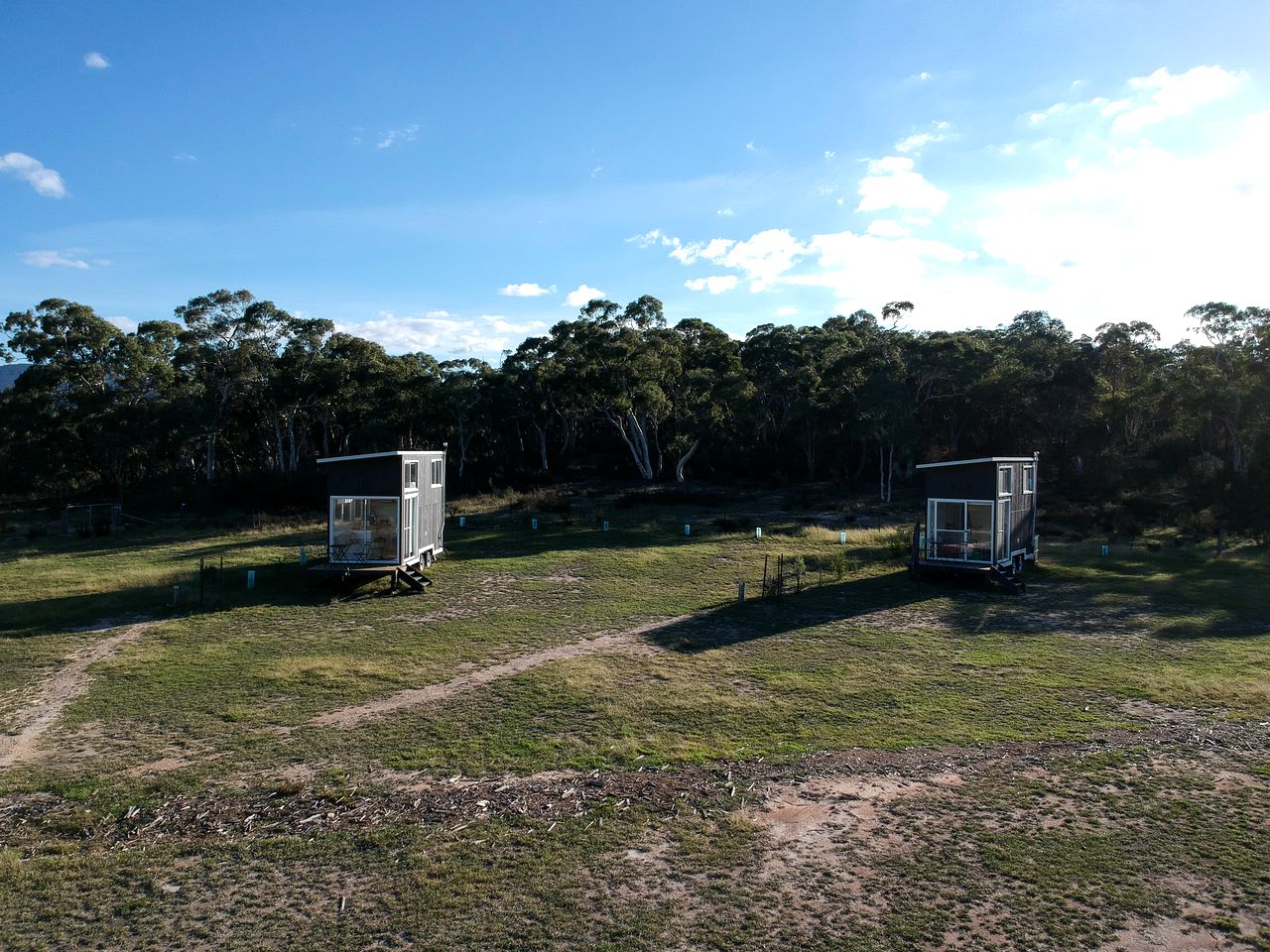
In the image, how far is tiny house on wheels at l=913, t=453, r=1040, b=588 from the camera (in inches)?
951

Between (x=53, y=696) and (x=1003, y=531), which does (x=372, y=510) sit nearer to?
(x=53, y=696)

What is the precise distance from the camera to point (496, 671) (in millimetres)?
15250

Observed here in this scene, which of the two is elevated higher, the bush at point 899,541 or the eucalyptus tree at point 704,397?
the eucalyptus tree at point 704,397

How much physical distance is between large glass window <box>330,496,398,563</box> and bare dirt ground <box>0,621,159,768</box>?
223 inches

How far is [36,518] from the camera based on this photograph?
135 feet

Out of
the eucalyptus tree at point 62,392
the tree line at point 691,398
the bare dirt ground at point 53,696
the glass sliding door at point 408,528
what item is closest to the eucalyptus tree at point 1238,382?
the tree line at point 691,398

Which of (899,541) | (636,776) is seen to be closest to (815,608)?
(899,541)

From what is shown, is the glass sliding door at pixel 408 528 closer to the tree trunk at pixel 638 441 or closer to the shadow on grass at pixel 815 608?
the shadow on grass at pixel 815 608

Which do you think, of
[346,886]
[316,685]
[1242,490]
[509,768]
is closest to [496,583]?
[316,685]

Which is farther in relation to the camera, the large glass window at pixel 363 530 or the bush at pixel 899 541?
the bush at pixel 899 541

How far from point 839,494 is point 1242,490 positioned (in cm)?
2003

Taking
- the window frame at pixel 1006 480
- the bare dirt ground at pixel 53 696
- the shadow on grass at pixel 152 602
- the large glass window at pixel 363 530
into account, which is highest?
the window frame at pixel 1006 480

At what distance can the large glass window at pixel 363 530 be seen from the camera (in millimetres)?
23094

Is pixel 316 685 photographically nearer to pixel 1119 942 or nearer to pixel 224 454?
pixel 1119 942
